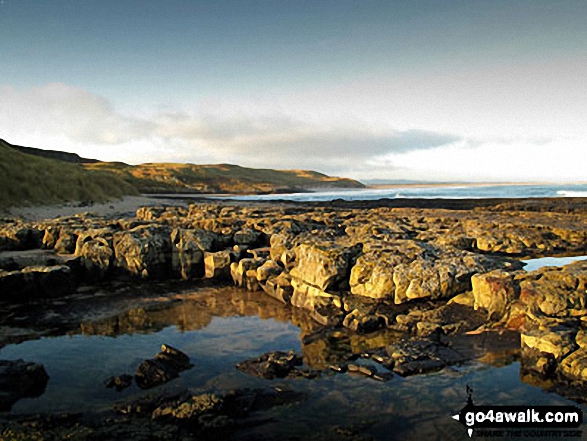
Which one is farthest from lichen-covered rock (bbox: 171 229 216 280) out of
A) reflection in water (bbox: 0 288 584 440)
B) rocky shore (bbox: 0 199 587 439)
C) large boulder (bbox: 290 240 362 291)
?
large boulder (bbox: 290 240 362 291)

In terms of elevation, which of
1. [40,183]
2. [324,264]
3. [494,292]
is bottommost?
[494,292]

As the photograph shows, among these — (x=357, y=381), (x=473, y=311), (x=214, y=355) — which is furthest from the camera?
(x=473, y=311)

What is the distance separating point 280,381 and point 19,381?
582 cm

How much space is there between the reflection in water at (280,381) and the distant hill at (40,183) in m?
35.2

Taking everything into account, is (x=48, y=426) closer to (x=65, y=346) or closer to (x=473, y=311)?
(x=65, y=346)

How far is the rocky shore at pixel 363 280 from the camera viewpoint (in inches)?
404

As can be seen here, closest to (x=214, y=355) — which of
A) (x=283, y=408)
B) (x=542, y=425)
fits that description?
(x=283, y=408)

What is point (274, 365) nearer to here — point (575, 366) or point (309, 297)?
point (309, 297)

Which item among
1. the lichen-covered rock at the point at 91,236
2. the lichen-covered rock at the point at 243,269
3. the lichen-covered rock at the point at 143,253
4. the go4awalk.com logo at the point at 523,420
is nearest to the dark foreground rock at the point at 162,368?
the go4awalk.com logo at the point at 523,420

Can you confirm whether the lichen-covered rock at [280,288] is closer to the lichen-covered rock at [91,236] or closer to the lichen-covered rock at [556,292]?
the lichen-covered rock at [556,292]

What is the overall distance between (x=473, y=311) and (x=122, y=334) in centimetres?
1090

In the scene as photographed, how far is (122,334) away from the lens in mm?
13156

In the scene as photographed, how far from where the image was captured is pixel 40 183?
4866 centimetres

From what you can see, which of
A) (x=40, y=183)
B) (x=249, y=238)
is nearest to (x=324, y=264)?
(x=249, y=238)
